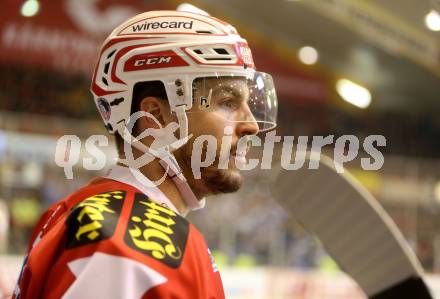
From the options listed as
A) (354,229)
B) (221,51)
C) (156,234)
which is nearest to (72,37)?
(221,51)

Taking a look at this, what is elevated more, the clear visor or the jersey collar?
the clear visor

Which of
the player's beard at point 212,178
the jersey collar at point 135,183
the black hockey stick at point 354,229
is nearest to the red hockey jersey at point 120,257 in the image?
the jersey collar at point 135,183

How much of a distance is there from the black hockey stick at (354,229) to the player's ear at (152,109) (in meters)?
0.28

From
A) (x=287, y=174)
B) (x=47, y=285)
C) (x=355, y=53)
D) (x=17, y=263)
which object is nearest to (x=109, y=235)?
(x=47, y=285)

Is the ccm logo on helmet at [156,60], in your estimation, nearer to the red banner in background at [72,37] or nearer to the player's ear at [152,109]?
the player's ear at [152,109]

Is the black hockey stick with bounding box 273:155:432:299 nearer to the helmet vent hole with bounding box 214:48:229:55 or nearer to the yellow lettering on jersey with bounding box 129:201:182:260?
the helmet vent hole with bounding box 214:48:229:55

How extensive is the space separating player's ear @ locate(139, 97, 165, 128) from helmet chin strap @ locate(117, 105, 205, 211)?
33 millimetres

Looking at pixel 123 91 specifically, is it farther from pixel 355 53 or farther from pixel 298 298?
pixel 355 53

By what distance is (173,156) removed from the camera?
54.0 inches

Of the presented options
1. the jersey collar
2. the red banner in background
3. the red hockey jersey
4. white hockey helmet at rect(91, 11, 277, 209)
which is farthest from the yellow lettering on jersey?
the red banner in background

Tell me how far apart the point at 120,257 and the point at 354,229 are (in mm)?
612

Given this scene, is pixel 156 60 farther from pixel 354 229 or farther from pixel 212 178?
pixel 354 229

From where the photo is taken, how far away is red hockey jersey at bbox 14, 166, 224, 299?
0.98 m

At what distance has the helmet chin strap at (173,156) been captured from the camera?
135 centimetres
